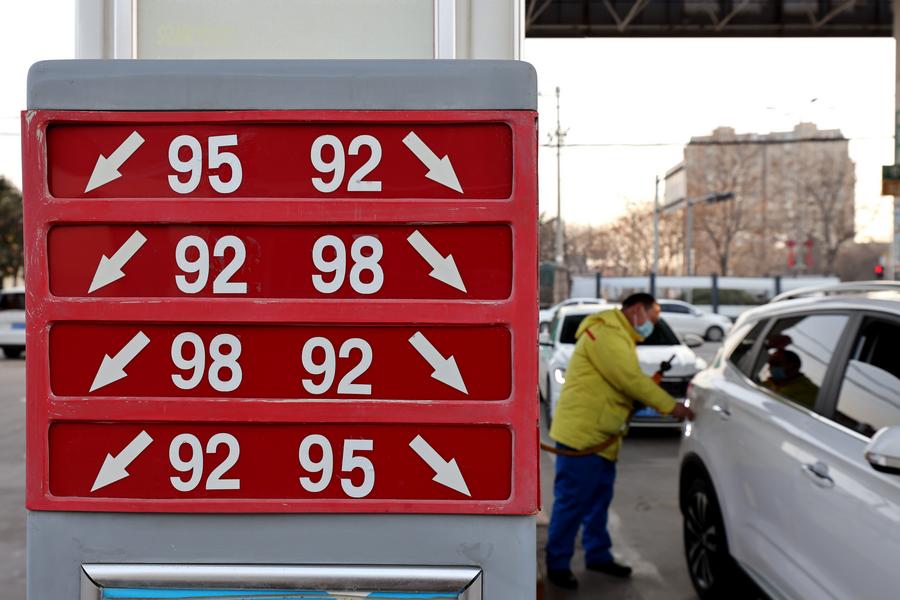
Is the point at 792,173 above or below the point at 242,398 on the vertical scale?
above

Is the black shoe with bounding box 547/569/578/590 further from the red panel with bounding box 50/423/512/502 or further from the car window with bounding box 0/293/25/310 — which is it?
the car window with bounding box 0/293/25/310

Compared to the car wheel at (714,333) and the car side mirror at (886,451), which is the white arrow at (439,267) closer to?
the car side mirror at (886,451)

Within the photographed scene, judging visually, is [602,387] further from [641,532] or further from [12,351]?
[12,351]

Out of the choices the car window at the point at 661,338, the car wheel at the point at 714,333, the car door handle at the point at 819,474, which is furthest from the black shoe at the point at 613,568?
the car wheel at the point at 714,333

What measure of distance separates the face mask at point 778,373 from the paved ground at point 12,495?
426 centimetres

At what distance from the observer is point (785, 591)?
3.51m

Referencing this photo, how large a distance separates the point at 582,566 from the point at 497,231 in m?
4.06

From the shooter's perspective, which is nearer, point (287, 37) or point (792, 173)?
point (287, 37)

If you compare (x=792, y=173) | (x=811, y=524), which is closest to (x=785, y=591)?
(x=811, y=524)

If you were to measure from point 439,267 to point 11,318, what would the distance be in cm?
2272

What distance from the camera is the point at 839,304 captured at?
3.76 metres

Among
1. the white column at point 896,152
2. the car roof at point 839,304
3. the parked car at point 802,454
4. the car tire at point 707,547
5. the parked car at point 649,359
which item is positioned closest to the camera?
the parked car at point 802,454

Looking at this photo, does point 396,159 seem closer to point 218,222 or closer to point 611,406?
point 218,222

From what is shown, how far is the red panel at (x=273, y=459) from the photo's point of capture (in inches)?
78.7
